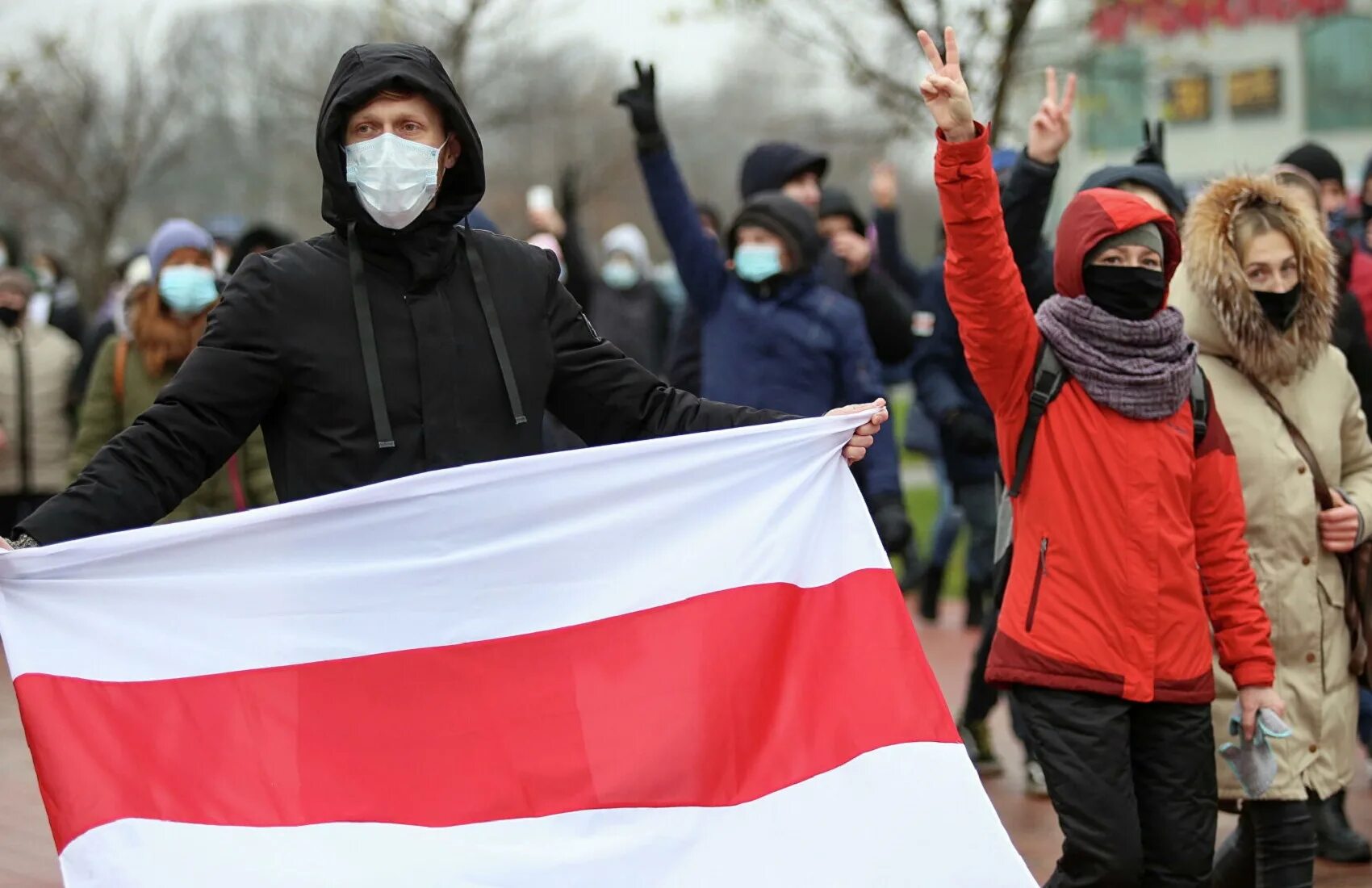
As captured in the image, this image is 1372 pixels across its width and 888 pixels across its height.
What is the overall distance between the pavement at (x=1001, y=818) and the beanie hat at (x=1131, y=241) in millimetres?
2231

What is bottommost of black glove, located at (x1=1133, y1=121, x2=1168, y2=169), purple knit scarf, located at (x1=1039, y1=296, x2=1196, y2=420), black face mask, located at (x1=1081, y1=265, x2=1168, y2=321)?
purple knit scarf, located at (x1=1039, y1=296, x2=1196, y2=420)

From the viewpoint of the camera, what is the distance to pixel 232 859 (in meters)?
3.32

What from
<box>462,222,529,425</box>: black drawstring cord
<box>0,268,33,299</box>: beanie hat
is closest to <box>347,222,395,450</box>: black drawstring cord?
<box>462,222,529,425</box>: black drawstring cord

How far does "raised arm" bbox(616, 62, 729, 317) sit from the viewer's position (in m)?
7.06

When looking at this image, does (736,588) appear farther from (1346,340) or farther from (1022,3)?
(1022,3)

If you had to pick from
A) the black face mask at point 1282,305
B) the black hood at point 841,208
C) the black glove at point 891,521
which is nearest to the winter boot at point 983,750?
the black glove at point 891,521

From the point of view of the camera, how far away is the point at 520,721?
11.9 ft

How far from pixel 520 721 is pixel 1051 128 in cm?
283

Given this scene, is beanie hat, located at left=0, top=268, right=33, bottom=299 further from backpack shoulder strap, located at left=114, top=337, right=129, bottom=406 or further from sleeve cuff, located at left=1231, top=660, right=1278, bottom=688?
sleeve cuff, located at left=1231, top=660, right=1278, bottom=688

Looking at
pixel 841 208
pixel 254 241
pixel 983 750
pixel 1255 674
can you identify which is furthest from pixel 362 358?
pixel 254 241

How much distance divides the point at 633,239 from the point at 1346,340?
256 inches

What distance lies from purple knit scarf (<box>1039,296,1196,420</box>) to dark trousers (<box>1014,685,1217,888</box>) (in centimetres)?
74

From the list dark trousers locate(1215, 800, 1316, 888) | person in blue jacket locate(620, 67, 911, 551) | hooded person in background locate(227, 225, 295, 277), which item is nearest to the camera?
dark trousers locate(1215, 800, 1316, 888)

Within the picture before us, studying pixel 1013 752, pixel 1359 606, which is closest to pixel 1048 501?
pixel 1359 606
